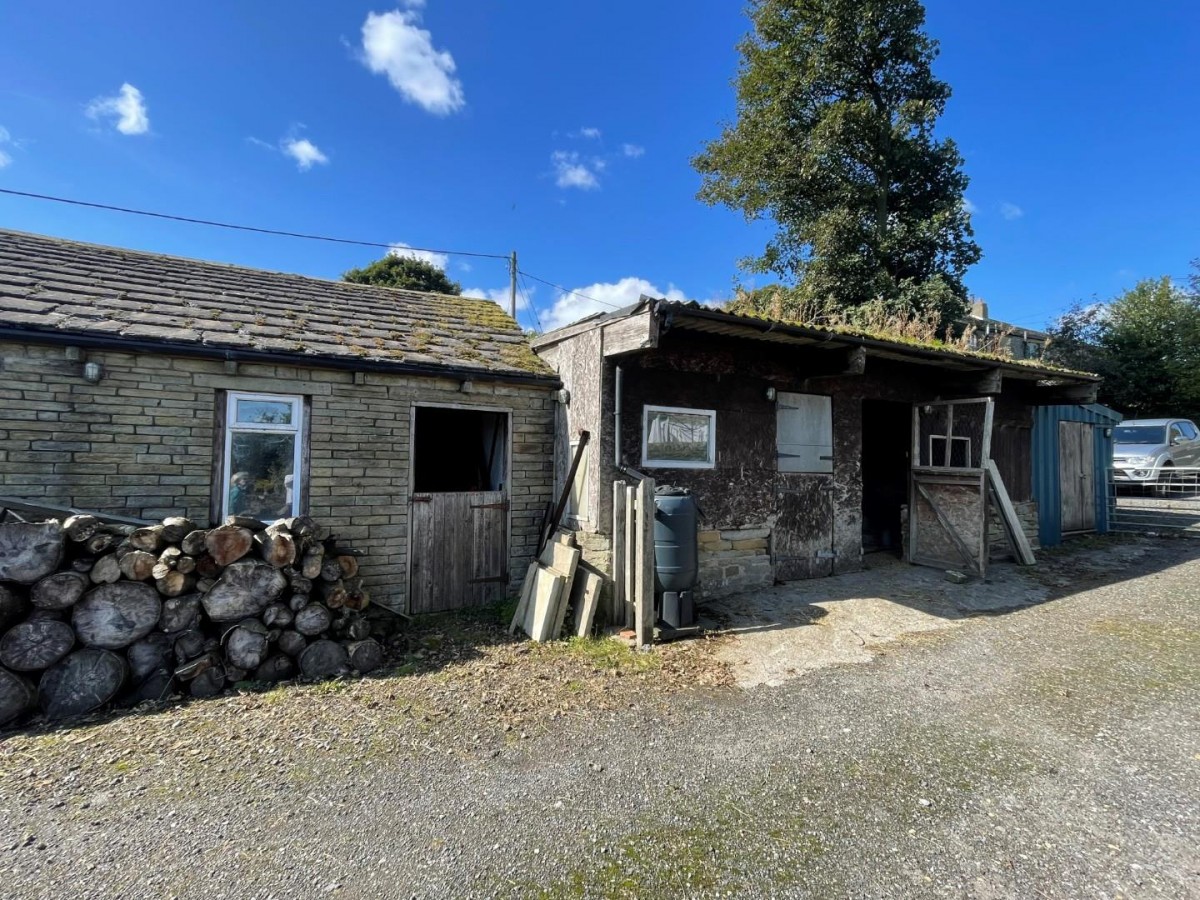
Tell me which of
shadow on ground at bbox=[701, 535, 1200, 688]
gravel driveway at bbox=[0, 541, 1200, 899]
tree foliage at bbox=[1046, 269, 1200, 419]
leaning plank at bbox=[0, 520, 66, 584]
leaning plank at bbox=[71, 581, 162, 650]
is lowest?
gravel driveway at bbox=[0, 541, 1200, 899]

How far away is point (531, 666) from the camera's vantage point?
4.91m

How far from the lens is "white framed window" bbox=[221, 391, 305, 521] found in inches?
221

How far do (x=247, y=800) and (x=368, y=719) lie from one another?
0.97 m

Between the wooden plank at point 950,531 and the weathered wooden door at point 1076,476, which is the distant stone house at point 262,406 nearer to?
the wooden plank at point 950,531

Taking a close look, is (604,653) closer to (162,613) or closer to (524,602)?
(524,602)

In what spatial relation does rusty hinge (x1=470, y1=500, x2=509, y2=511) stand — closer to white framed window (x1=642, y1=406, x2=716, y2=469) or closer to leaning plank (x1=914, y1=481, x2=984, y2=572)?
white framed window (x1=642, y1=406, x2=716, y2=469)

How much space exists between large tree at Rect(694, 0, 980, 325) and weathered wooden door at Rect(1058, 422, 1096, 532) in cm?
554

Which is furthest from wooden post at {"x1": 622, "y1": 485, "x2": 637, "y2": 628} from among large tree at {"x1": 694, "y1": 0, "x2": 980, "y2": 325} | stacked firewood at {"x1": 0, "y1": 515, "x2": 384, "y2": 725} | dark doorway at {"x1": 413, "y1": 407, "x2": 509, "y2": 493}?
large tree at {"x1": 694, "y1": 0, "x2": 980, "y2": 325}

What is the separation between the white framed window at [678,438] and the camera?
6.49 m

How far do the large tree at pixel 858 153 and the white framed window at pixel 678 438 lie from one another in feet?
39.4

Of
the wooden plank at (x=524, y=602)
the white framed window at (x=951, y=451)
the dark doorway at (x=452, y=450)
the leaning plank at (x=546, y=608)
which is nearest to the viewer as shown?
the leaning plank at (x=546, y=608)

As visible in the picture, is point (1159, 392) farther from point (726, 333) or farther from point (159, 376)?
point (159, 376)

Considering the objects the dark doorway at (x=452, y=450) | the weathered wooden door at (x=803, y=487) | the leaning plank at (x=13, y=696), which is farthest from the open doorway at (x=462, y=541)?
the weathered wooden door at (x=803, y=487)

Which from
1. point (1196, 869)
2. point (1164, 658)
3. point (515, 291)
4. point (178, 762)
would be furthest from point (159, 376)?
point (515, 291)
